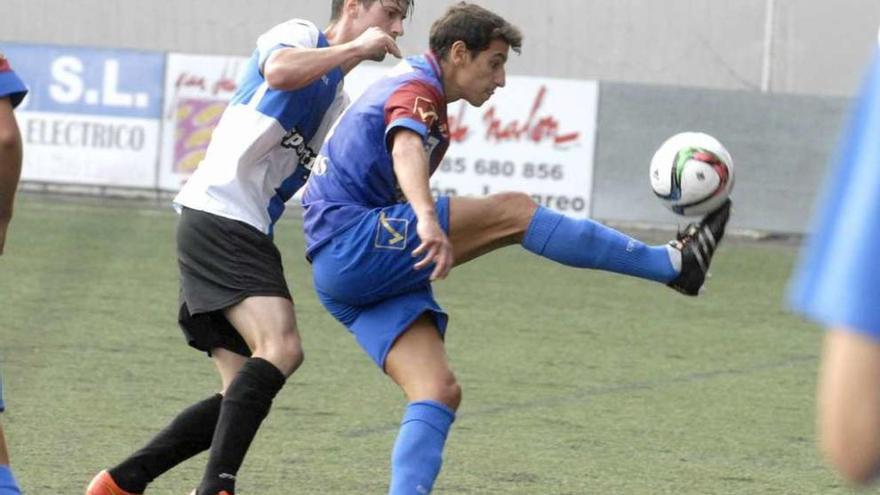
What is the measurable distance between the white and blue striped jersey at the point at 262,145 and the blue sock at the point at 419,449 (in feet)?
2.71

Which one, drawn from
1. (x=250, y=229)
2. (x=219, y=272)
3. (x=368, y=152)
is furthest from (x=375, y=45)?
(x=219, y=272)

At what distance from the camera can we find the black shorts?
15.7 ft

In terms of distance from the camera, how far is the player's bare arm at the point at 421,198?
13.5 feet

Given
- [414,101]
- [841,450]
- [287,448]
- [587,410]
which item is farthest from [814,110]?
[841,450]

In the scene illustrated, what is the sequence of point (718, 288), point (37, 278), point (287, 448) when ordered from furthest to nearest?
point (718, 288)
point (37, 278)
point (287, 448)

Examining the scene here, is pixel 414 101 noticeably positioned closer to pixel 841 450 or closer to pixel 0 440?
pixel 0 440

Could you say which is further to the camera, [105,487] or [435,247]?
[105,487]

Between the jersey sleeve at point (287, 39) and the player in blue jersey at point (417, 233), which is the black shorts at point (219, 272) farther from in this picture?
the jersey sleeve at point (287, 39)

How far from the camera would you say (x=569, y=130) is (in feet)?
48.8

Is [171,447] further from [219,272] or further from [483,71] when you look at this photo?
[483,71]

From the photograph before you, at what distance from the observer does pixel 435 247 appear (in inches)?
162

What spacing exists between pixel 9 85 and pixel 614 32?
1395 centimetres

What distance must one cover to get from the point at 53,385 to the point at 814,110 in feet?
31.8

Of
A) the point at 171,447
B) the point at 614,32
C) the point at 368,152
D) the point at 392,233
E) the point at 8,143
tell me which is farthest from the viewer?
the point at 614,32
